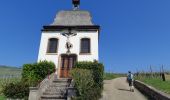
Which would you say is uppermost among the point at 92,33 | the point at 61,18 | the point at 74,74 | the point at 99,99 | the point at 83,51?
the point at 61,18

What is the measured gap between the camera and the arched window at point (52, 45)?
20.6 meters

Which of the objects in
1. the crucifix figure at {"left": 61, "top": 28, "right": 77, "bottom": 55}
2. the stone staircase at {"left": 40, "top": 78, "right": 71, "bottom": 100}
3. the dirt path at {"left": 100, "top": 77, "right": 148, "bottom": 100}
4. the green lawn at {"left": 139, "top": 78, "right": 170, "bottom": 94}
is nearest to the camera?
the stone staircase at {"left": 40, "top": 78, "right": 71, "bottom": 100}

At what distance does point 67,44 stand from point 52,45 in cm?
174

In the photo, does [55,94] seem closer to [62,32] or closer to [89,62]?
[89,62]

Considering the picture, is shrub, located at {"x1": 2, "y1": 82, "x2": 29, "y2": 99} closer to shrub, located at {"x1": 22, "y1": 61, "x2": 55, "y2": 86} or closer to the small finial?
shrub, located at {"x1": 22, "y1": 61, "x2": 55, "y2": 86}

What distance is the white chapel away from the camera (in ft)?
65.7

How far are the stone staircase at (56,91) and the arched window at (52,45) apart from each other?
4.64m

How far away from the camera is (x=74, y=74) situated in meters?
13.8

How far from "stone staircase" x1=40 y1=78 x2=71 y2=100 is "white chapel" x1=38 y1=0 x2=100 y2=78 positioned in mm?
3137

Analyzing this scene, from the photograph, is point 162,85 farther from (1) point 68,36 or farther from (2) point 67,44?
(1) point 68,36

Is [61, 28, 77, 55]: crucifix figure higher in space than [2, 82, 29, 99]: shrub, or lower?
higher

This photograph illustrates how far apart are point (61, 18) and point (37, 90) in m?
13.5

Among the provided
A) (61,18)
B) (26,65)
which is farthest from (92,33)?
(26,65)

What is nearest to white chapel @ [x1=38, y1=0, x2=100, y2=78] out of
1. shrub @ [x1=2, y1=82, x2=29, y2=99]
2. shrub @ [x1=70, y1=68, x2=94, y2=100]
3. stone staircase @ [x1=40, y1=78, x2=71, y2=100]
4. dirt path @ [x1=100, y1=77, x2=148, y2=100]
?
stone staircase @ [x1=40, y1=78, x2=71, y2=100]
